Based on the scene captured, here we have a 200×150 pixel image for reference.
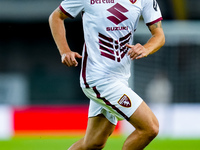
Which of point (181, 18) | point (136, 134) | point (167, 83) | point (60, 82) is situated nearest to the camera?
point (136, 134)

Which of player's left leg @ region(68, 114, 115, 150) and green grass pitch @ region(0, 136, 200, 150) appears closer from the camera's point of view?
player's left leg @ region(68, 114, 115, 150)

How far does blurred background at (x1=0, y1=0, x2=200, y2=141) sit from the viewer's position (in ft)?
38.8

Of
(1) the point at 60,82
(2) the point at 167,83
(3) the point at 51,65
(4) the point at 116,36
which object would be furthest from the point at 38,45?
(4) the point at 116,36

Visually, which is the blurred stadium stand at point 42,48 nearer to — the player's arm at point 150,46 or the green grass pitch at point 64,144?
the green grass pitch at point 64,144

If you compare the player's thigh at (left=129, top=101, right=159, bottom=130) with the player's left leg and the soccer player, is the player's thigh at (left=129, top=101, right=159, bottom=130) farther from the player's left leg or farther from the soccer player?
the player's left leg

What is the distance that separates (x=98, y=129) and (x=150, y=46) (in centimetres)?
97

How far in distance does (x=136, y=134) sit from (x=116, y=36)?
0.86 metres

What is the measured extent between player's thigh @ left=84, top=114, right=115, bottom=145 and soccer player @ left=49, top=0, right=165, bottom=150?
0.24m

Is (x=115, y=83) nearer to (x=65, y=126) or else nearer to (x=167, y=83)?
(x=65, y=126)

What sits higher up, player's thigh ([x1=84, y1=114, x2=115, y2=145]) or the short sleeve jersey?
the short sleeve jersey

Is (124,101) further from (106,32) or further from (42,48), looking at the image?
(42,48)

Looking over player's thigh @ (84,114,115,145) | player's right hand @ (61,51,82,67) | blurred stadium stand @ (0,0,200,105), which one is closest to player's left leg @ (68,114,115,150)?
player's thigh @ (84,114,115,145)

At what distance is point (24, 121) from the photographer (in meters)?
10.4

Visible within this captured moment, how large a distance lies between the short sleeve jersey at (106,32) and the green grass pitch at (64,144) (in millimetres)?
3858
